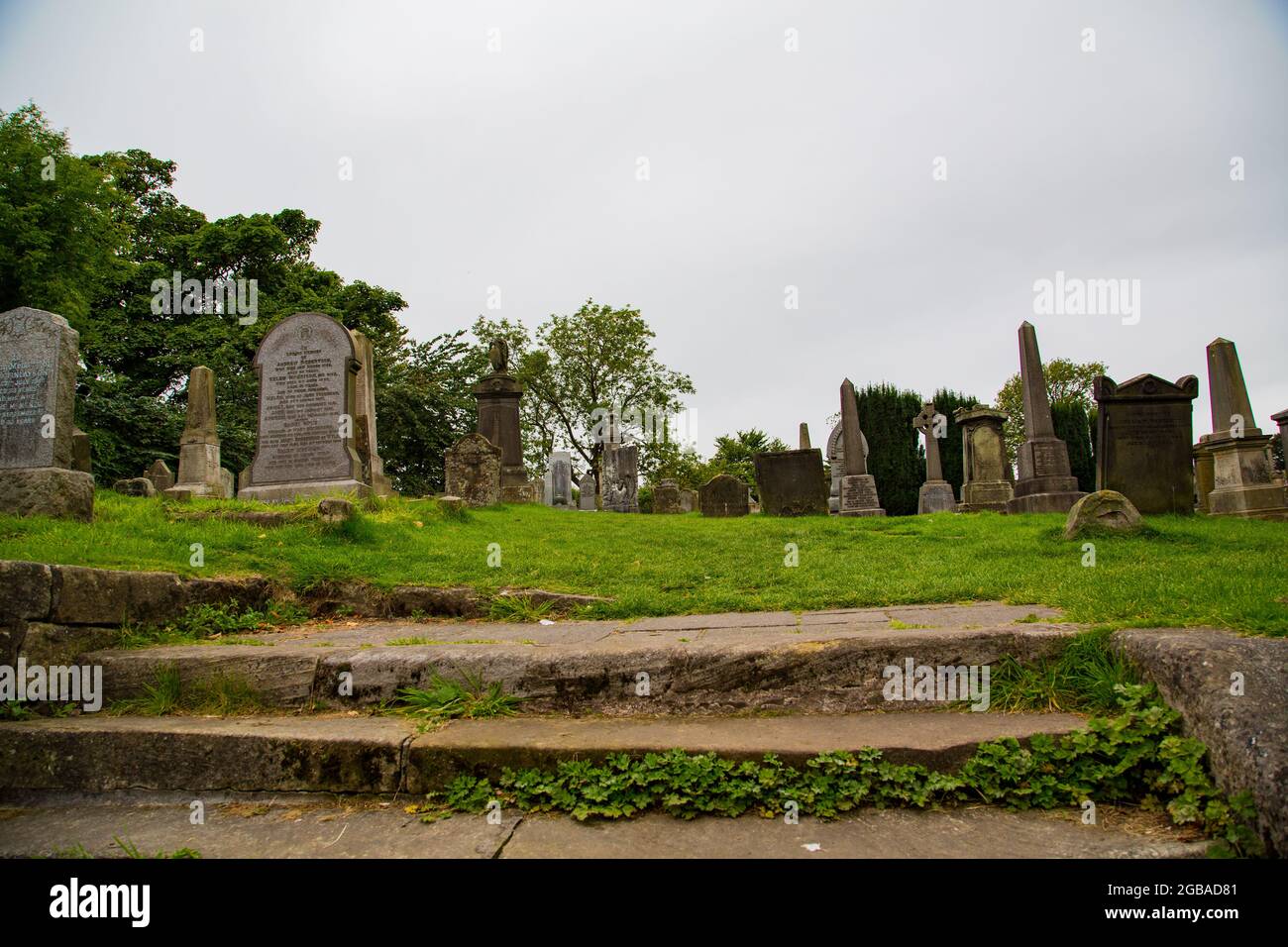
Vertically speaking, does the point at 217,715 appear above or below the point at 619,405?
below

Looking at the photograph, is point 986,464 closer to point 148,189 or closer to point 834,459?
point 834,459

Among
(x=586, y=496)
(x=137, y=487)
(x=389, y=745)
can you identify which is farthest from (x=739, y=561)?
(x=586, y=496)

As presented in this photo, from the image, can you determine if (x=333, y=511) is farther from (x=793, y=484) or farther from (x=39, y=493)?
(x=793, y=484)

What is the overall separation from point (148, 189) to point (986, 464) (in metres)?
34.7

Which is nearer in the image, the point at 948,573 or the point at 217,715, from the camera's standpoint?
the point at 217,715

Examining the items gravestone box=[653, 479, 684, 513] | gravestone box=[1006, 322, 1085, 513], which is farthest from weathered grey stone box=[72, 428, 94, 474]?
gravestone box=[1006, 322, 1085, 513]

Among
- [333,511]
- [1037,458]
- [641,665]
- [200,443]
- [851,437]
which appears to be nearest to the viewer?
[641,665]

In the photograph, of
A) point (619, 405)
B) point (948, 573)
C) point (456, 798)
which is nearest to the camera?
point (456, 798)

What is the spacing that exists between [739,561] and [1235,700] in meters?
4.99

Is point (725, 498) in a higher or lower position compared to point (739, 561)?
higher

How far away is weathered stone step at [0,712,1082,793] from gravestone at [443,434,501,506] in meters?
11.0

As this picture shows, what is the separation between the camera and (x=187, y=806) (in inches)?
106

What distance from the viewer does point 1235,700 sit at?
2301 millimetres
